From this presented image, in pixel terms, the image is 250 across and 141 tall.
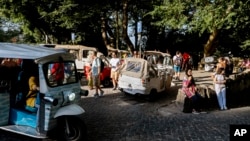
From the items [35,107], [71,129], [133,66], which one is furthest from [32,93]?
[133,66]

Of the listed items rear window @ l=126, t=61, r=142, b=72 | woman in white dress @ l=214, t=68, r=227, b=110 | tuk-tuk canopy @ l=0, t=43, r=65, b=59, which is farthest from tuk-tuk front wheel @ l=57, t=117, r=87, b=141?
rear window @ l=126, t=61, r=142, b=72

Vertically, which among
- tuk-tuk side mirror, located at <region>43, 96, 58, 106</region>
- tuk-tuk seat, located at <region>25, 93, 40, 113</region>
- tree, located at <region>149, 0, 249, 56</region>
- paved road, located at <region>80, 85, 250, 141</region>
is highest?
tree, located at <region>149, 0, 249, 56</region>

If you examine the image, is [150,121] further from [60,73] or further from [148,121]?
[60,73]

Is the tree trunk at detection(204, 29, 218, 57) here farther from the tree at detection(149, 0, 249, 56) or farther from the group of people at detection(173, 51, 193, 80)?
the group of people at detection(173, 51, 193, 80)

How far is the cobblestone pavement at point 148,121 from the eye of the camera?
33.1 feet

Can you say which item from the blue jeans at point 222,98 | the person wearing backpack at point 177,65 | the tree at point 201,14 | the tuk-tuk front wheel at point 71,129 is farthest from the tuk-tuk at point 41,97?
the tree at point 201,14

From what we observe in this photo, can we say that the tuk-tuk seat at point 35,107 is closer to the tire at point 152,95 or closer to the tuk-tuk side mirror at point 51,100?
the tuk-tuk side mirror at point 51,100

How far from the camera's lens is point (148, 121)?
12086 millimetres

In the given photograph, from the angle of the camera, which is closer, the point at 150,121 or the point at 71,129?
the point at 71,129

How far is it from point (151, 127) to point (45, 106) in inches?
136

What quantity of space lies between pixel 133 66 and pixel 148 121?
16.8 ft

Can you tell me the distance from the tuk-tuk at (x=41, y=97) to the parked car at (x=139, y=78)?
6525mm

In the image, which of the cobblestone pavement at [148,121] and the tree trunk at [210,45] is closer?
the cobblestone pavement at [148,121]

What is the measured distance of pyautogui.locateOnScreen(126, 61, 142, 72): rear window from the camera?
16688 millimetres
